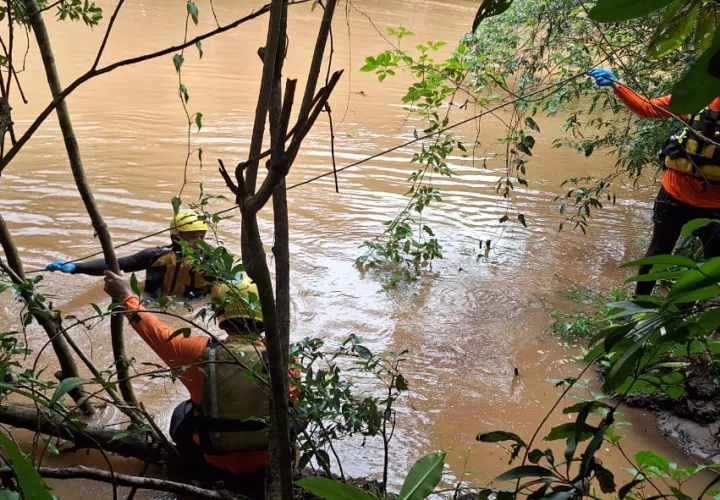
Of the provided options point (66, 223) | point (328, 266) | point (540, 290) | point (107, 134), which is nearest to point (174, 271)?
point (328, 266)

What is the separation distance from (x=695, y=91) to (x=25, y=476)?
3.13 feet

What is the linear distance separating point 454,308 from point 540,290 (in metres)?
0.95

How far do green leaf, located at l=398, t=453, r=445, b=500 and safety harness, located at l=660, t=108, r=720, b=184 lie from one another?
3.47 meters

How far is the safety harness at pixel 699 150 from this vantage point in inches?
153

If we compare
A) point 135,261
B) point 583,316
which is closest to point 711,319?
point 583,316

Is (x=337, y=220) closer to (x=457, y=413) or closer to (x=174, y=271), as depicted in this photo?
(x=174, y=271)

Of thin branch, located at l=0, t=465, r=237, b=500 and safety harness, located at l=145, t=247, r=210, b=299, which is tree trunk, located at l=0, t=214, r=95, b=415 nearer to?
thin branch, located at l=0, t=465, r=237, b=500

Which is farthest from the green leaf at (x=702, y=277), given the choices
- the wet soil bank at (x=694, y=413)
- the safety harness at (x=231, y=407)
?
the wet soil bank at (x=694, y=413)

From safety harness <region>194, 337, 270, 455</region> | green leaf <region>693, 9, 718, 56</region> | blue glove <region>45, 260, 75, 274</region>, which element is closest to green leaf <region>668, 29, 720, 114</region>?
green leaf <region>693, 9, 718, 56</region>

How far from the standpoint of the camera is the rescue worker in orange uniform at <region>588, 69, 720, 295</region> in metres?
3.91

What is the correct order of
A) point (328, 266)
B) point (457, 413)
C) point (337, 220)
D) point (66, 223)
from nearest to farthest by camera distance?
1. point (457, 413)
2. point (328, 266)
3. point (66, 223)
4. point (337, 220)

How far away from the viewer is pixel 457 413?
4.04 meters

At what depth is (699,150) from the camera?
4.11 metres

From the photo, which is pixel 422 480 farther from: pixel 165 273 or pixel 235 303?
pixel 165 273
